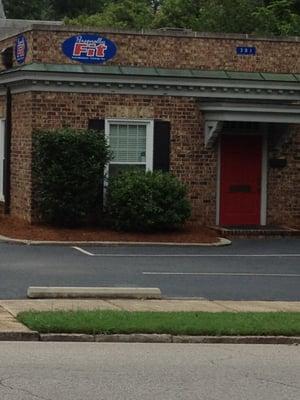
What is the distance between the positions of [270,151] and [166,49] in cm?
388

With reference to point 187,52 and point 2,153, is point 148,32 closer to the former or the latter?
point 187,52

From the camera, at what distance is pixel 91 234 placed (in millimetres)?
21562

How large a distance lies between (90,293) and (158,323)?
2.40 metres

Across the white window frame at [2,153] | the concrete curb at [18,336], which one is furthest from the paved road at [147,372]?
the white window frame at [2,153]

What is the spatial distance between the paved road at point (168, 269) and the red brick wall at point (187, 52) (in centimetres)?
532

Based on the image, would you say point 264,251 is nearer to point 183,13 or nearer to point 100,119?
point 100,119

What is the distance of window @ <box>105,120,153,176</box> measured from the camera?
23.2 meters

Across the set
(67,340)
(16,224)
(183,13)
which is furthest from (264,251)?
(183,13)

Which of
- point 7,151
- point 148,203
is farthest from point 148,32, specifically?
point 7,151

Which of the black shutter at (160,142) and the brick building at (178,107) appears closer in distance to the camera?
the brick building at (178,107)

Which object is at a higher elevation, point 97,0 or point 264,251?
point 97,0

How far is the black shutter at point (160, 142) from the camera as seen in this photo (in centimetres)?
2331

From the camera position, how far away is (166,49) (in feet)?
77.2

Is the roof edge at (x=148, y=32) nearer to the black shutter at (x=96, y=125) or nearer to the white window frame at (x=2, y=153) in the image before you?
the black shutter at (x=96, y=125)
